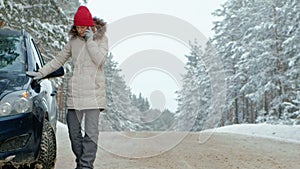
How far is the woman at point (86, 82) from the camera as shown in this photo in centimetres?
389

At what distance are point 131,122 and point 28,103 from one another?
157 feet

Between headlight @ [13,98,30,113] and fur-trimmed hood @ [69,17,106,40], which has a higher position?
fur-trimmed hood @ [69,17,106,40]

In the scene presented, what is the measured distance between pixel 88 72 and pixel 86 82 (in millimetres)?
110

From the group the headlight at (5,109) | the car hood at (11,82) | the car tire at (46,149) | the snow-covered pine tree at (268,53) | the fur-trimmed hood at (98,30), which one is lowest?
the car tire at (46,149)

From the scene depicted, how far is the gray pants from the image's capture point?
3.86 metres

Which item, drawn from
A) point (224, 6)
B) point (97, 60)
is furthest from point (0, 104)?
point (224, 6)

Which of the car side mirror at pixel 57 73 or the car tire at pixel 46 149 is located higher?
the car side mirror at pixel 57 73

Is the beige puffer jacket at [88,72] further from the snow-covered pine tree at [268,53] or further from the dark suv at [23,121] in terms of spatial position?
the snow-covered pine tree at [268,53]

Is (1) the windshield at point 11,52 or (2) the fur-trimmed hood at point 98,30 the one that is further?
(1) the windshield at point 11,52

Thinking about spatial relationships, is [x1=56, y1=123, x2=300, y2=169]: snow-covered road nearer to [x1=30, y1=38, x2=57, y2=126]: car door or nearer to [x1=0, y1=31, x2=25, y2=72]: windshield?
[x1=30, y1=38, x2=57, y2=126]: car door

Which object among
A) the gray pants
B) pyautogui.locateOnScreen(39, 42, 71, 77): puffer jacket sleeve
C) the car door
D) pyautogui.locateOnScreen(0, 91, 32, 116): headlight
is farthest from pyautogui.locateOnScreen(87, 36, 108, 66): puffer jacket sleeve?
pyautogui.locateOnScreen(0, 91, 32, 116): headlight

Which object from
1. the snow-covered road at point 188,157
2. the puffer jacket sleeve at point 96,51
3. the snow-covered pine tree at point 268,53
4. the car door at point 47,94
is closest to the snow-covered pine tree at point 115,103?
the snow-covered pine tree at point 268,53

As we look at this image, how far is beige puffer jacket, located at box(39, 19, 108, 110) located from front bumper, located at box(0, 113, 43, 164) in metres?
0.59

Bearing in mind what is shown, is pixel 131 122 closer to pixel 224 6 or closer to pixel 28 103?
pixel 224 6
